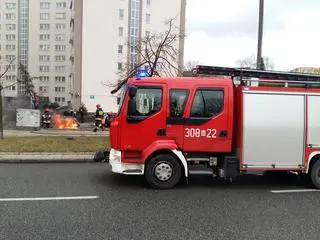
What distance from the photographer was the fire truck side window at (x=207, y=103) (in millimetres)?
9461

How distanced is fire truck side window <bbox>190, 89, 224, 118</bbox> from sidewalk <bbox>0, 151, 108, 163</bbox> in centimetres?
522

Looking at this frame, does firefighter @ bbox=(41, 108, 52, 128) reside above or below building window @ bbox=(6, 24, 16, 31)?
below

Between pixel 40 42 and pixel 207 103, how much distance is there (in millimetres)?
114776

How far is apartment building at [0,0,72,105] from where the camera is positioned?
11481 cm

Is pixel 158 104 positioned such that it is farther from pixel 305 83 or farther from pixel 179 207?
pixel 305 83

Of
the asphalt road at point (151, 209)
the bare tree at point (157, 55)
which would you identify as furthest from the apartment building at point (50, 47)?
the asphalt road at point (151, 209)

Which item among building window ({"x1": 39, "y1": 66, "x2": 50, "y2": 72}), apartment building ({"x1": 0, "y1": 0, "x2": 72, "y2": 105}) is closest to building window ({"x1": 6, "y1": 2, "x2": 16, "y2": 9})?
apartment building ({"x1": 0, "y1": 0, "x2": 72, "y2": 105})

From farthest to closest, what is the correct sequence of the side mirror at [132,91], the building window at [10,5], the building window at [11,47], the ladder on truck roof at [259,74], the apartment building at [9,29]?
the building window at [11,47] < the building window at [10,5] < the apartment building at [9,29] < the ladder on truck roof at [259,74] < the side mirror at [132,91]

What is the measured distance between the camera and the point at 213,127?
374 inches

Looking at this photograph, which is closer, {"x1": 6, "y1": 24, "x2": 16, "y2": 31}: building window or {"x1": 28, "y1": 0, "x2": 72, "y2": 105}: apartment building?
{"x1": 28, "y1": 0, "x2": 72, "y2": 105}: apartment building

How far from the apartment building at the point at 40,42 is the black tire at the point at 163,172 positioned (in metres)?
105

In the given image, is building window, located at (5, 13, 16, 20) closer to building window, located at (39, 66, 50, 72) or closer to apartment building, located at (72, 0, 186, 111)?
building window, located at (39, 66, 50, 72)

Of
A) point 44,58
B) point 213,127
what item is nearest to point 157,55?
point 213,127

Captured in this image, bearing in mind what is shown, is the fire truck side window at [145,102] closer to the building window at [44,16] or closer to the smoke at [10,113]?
the smoke at [10,113]
